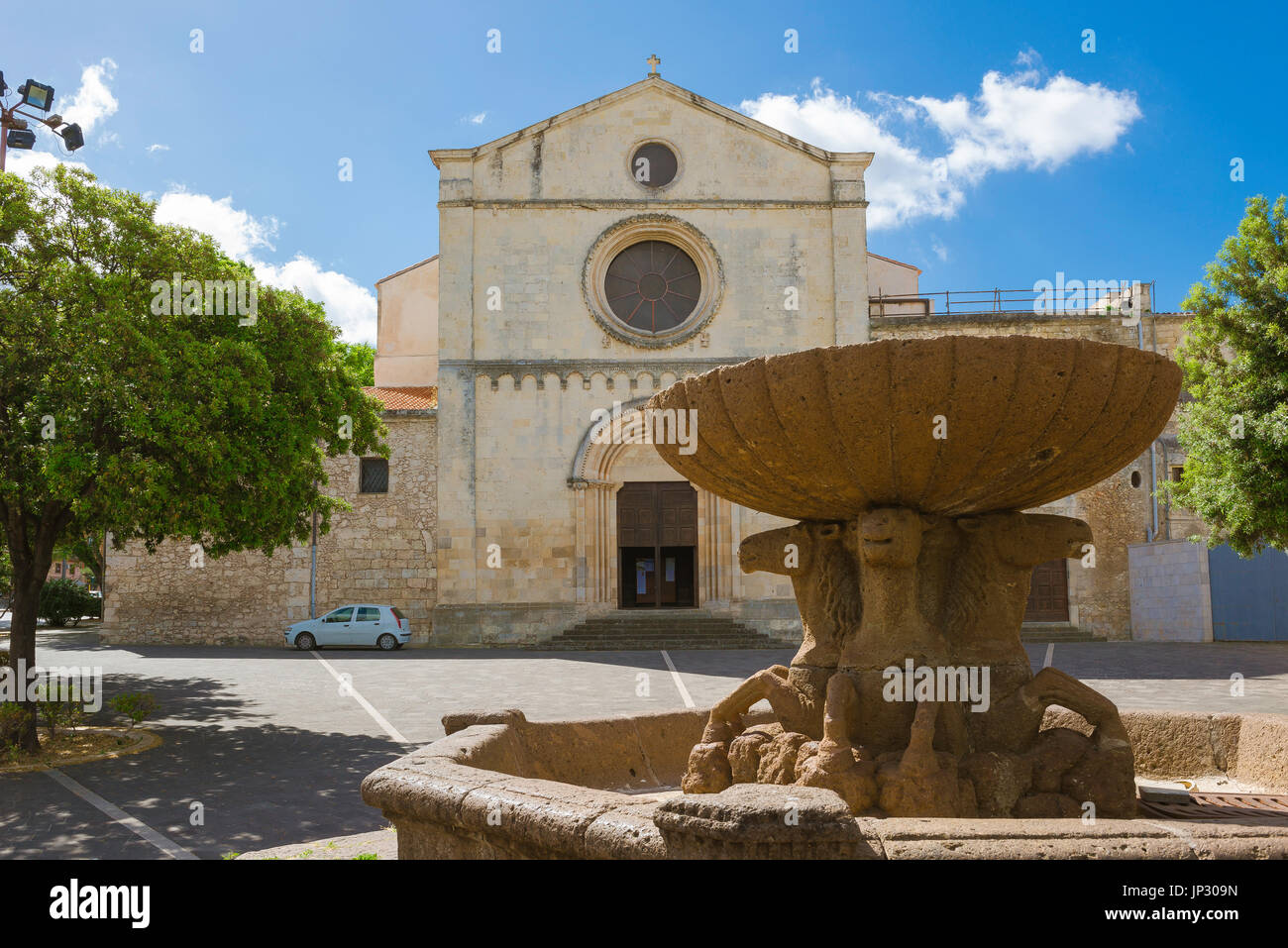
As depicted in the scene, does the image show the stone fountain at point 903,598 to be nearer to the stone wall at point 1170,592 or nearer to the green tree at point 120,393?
the green tree at point 120,393

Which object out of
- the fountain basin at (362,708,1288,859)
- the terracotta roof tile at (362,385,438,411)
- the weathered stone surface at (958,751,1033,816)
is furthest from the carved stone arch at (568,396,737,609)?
the weathered stone surface at (958,751,1033,816)

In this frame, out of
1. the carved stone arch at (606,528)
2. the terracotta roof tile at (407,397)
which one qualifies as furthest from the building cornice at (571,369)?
the terracotta roof tile at (407,397)

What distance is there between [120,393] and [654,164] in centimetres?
1585

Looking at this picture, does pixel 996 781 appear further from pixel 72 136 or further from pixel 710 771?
pixel 72 136

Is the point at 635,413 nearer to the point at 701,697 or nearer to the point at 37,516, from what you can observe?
the point at 701,697

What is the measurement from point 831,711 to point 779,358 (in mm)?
1440

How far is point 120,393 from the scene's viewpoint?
324 inches

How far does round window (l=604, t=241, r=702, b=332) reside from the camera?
21.9 metres

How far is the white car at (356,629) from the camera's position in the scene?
67.5 ft

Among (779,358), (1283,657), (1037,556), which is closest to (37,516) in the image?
(779,358)

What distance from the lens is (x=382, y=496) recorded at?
22.0 metres

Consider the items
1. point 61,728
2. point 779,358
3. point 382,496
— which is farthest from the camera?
point 382,496

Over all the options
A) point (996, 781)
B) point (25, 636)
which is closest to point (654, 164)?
point (25, 636)

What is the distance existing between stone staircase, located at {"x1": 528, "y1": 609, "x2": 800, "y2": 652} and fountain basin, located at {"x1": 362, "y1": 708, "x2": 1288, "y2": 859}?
49.3ft
